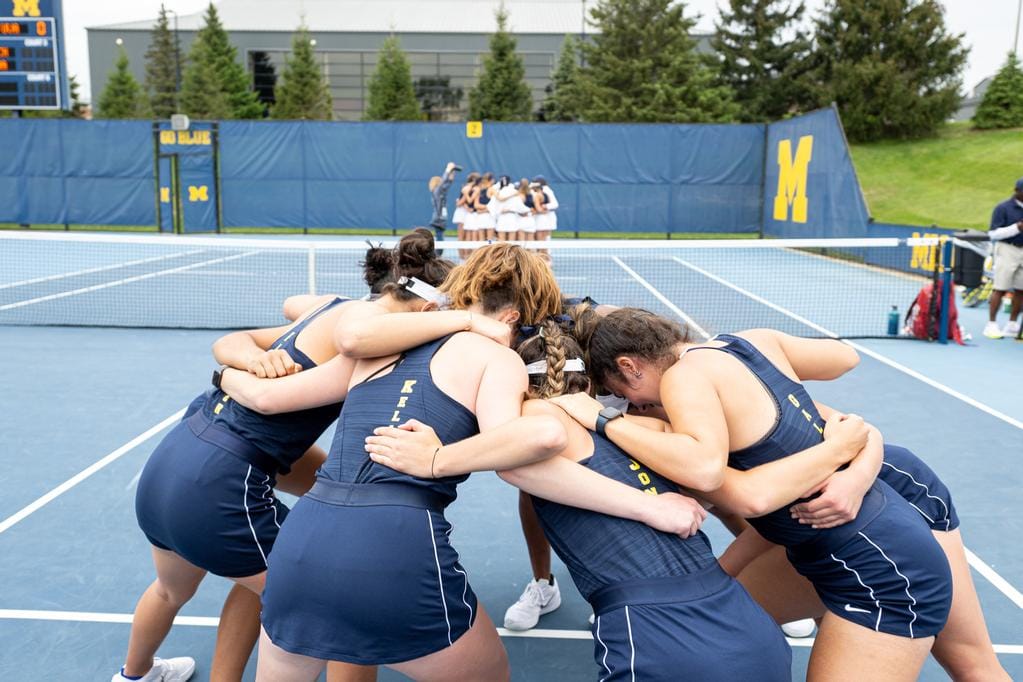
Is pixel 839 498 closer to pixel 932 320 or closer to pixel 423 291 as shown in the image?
pixel 423 291

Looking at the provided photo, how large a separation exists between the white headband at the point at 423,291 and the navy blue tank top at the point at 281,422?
264 mm

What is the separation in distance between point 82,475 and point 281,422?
3.22 meters

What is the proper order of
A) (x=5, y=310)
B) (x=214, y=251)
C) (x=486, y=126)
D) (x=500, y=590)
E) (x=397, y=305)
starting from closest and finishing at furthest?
(x=397, y=305), (x=500, y=590), (x=5, y=310), (x=214, y=251), (x=486, y=126)

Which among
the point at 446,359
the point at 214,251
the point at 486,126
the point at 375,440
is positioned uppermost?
the point at 486,126

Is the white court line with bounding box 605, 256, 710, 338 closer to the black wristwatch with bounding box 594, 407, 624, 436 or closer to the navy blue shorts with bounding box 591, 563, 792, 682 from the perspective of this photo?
the black wristwatch with bounding box 594, 407, 624, 436

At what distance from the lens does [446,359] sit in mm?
2484

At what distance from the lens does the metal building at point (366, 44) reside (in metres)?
57.6

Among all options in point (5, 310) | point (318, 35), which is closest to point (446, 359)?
point (5, 310)

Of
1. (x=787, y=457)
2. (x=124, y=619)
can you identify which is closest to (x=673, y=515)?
(x=787, y=457)

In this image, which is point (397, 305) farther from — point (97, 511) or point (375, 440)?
point (97, 511)

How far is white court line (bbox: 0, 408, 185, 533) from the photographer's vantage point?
4820 millimetres

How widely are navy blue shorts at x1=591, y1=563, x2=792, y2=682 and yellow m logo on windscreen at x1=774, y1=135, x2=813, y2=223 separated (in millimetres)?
20525

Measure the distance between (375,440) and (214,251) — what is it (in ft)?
65.0

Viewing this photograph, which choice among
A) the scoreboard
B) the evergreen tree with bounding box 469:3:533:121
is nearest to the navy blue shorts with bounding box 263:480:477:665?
the scoreboard
